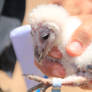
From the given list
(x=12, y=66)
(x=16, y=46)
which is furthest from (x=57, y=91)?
(x=12, y=66)

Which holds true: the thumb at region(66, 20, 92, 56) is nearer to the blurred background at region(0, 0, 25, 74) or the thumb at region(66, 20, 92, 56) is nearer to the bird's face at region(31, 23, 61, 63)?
the bird's face at region(31, 23, 61, 63)

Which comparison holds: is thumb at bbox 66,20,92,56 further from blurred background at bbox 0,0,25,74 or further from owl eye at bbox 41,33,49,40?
blurred background at bbox 0,0,25,74

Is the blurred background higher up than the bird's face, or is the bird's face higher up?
the bird's face

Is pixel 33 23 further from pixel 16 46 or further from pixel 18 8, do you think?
pixel 18 8

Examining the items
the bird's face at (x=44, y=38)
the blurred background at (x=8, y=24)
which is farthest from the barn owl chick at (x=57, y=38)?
the blurred background at (x=8, y=24)

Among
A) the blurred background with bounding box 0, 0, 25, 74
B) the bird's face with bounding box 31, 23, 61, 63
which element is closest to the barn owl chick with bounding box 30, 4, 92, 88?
the bird's face with bounding box 31, 23, 61, 63

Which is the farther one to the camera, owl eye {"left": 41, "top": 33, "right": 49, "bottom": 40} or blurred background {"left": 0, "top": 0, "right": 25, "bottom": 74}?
blurred background {"left": 0, "top": 0, "right": 25, "bottom": 74}

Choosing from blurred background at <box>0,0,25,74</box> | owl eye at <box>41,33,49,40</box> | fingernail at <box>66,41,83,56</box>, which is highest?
owl eye at <box>41,33,49,40</box>

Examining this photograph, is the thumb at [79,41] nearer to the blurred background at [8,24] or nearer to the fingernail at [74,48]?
the fingernail at [74,48]
